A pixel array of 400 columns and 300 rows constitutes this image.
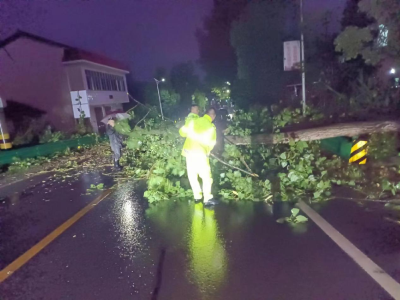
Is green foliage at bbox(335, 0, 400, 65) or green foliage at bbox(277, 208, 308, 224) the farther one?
green foliage at bbox(335, 0, 400, 65)

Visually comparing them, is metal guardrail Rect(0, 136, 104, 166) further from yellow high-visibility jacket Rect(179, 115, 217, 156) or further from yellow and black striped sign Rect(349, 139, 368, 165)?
yellow and black striped sign Rect(349, 139, 368, 165)

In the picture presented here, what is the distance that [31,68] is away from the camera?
23.5 m

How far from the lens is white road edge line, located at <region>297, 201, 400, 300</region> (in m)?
3.06

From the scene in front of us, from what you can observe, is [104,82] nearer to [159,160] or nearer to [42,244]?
[159,160]

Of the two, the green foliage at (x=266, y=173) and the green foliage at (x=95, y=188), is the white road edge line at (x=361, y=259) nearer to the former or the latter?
the green foliage at (x=266, y=173)

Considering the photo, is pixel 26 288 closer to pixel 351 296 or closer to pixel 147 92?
pixel 351 296

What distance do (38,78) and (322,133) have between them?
22302 millimetres

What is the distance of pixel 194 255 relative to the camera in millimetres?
3988

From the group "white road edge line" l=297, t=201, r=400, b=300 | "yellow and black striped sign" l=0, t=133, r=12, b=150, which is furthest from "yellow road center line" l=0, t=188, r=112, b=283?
"yellow and black striped sign" l=0, t=133, r=12, b=150

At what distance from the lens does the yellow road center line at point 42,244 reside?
158 inches

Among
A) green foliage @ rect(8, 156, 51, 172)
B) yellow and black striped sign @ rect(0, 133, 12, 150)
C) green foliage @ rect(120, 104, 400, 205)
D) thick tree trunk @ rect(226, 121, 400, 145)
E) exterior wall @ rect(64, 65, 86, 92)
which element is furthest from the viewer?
exterior wall @ rect(64, 65, 86, 92)

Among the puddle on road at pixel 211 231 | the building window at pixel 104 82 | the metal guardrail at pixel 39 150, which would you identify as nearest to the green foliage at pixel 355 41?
the puddle on road at pixel 211 231

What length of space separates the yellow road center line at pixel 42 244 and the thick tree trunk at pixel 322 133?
3.36 metres

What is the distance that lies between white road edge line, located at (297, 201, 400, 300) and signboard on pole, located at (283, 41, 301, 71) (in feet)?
31.1
